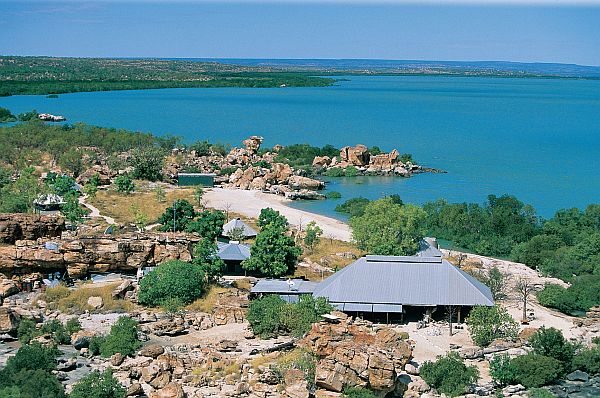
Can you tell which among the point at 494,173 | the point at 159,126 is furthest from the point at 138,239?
the point at 159,126

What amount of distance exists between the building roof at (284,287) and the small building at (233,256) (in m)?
3.55

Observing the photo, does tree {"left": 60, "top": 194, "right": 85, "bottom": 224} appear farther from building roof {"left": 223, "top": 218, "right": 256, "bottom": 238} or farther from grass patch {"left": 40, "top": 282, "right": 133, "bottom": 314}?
grass patch {"left": 40, "top": 282, "right": 133, "bottom": 314}

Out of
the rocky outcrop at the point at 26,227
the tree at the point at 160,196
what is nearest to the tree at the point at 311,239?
the rocky outcrop at the point at 26,227

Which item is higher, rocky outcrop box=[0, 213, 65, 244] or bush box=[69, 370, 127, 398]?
rocky outcrop box=[0, 213, 65, 244]

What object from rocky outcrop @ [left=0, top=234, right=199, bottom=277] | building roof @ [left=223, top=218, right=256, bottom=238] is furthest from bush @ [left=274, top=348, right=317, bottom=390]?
building roof @ [left=223, top=218, right=256, bottom=238]

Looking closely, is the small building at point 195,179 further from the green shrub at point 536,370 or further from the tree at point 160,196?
the green shrub at point 536,370

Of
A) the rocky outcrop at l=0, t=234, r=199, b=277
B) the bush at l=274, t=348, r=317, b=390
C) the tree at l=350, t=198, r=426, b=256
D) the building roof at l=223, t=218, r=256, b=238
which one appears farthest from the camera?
the building roof at l=223, t=218, r=256, b=238

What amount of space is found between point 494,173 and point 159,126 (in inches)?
2088

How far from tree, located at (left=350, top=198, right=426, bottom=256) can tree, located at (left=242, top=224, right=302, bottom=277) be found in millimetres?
3437

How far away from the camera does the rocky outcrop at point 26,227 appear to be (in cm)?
3525

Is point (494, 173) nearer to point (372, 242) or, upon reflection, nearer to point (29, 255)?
point (372, 242)

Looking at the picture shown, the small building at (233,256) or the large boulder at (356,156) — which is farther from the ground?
the small building at (233,256)

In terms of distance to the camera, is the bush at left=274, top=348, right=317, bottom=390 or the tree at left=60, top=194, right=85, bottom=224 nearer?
the bush at left=274, top=348, right=317, bottom=390

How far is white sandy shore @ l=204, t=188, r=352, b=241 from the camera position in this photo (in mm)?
47438
